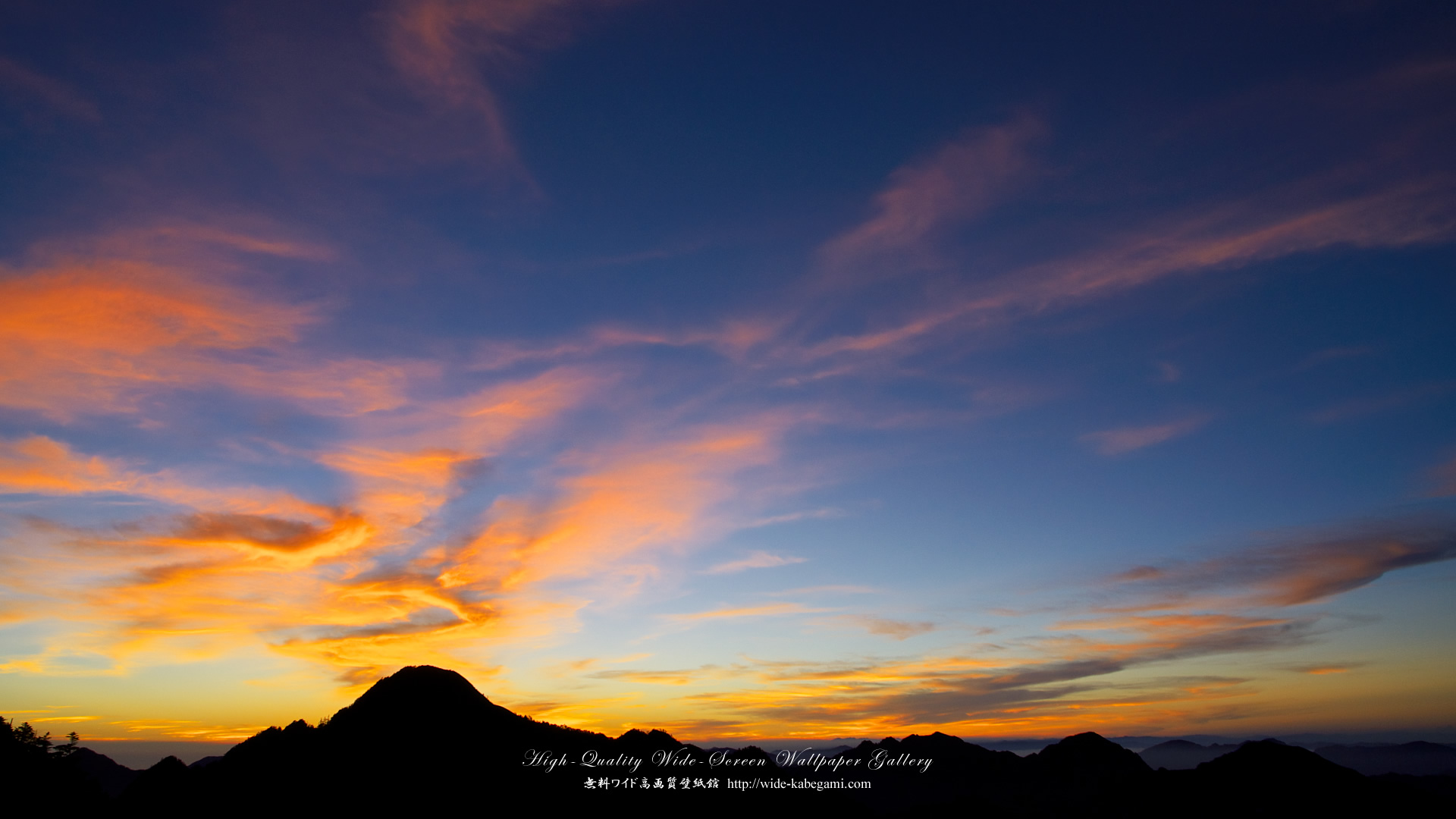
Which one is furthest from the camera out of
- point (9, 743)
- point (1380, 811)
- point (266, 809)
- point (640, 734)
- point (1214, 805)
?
point (1214, 805)

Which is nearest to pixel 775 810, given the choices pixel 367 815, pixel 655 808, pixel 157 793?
pixel 655 808

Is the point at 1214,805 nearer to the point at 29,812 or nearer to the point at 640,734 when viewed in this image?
the point at 640,734

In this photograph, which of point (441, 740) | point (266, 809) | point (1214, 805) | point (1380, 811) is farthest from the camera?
point (1214, 805)

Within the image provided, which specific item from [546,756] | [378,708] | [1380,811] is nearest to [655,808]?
[546,756]

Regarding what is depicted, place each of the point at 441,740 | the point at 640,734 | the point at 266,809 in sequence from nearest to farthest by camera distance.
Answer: the point at 266,809 < the point at 441,740 < the point at 640,734

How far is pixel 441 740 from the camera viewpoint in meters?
106

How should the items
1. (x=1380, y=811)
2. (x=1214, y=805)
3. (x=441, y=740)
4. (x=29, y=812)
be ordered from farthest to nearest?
1. (x=1214, y=805)
2. (x=1380, y=811)
3. (x=441, y=740)
4. (x=29, y=812)

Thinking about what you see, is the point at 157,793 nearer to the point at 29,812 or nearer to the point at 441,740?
the point at 29,812

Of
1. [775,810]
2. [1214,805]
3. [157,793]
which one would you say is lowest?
[1214,805]

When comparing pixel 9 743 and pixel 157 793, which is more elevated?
pixel 9 743

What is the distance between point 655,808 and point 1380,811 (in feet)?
566

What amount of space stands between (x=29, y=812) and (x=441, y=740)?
42.8 metres

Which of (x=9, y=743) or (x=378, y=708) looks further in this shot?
(x=378, y=708)

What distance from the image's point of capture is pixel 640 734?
136750mm
